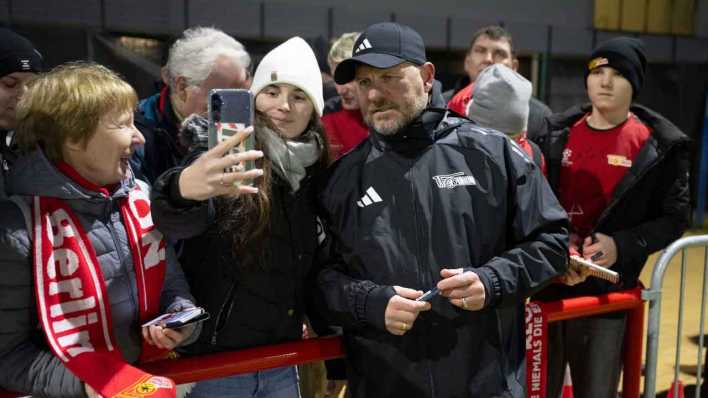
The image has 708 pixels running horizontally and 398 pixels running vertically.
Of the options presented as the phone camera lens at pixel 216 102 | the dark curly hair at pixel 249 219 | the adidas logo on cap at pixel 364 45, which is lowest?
the dark curly hair at pixel 249 219

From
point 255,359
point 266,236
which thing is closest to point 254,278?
point 266,236

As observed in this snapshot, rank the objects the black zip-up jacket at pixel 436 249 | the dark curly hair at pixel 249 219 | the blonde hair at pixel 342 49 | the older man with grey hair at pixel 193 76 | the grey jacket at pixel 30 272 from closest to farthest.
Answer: the grey jacket at pixel 30 272
the dark curly hair at pixel 249 219
the black zip-up jacket at pixel 436 249
the older man with grey hair at pixel 193 76
the blonde hair at pixel 342 49

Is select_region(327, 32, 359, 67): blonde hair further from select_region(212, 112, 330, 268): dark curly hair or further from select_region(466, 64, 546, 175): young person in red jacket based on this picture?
select_region(212, 112, 330, 268): dark curly hair

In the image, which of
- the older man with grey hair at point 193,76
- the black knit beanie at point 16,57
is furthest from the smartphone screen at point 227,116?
the black knit beanie at point 16,57

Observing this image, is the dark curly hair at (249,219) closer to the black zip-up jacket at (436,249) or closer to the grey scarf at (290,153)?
the grey scarf at (290,153)

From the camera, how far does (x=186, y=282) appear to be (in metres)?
1.73

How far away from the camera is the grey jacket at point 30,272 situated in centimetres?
148

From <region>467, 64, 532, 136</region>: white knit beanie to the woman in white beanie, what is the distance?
0.83 metres

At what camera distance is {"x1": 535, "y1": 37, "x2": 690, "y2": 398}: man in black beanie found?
2729 mm

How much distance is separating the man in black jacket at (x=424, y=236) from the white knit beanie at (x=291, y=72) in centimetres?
9

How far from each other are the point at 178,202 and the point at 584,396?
6.48 feet

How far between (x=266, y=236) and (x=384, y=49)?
1.99ft

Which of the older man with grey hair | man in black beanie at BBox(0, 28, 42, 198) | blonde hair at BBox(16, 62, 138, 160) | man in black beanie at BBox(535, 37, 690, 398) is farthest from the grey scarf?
man in black beanie at BBox(535, 37, 690, 398)

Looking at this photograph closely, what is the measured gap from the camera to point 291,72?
1.93m
